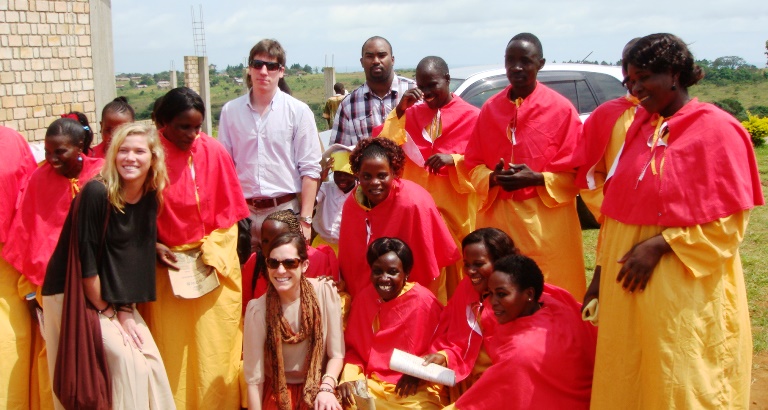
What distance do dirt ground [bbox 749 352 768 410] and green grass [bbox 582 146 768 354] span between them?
15 centimetres

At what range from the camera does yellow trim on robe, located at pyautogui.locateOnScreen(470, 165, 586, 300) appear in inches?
187

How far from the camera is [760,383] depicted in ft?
17.2

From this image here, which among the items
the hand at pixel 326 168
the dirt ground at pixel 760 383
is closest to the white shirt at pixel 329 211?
the hand at pixel 326 168

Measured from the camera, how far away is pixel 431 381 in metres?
4.32

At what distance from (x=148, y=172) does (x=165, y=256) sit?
Answer: 0.54 metres

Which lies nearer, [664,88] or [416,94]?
[664,88]

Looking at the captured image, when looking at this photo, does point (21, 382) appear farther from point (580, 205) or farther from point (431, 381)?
point (580, 205)

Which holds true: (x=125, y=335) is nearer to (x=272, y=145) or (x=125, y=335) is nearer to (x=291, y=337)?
(x=291, y=337)

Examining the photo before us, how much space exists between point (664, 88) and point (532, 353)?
1.44 metres

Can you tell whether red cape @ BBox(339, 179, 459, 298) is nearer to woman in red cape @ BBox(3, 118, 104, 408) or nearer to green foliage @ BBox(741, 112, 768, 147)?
woman in red cape @ BBox(3, 118, 104, 408)

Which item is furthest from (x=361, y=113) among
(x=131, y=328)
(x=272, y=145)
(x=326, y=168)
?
(x=131, y=328)

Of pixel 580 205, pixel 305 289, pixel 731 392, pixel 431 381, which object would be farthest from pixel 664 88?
pixel 580 205

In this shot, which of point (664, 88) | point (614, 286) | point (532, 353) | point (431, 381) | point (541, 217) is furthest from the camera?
point (541, 217)

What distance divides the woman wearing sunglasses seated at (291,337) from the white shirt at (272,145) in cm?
96
